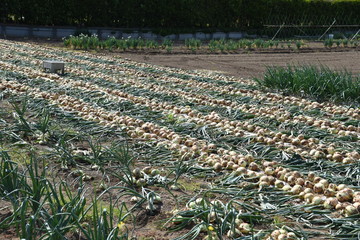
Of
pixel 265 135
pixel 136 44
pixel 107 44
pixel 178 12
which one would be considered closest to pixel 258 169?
pixel 265 135

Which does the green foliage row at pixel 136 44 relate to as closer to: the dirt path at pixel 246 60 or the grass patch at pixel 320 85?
the dirt path at pixel 246 60

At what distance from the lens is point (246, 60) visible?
40.3ft

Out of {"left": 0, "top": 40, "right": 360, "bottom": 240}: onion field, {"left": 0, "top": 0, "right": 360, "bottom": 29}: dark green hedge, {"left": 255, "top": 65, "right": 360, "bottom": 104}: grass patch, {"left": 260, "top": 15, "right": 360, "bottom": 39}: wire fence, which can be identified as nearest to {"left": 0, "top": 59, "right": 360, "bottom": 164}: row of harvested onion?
{"left": 0, "top": 40, "right": 360, "bottom": 240}: onion field

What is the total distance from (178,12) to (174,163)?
16.4 m

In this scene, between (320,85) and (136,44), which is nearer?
(320,85)

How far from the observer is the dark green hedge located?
1769 cm

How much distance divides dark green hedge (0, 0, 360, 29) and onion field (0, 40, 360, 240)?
1155 centimetres

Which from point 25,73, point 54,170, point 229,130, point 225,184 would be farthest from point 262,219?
point 25,73

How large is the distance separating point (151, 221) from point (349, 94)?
13.7 feet

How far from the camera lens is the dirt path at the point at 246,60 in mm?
10500

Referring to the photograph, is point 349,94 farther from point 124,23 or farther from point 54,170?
point 124,23

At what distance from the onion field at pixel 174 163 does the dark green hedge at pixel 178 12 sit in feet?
37.9

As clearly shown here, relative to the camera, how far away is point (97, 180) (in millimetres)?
3318

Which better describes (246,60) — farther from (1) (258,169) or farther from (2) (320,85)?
(1) (258,169)
